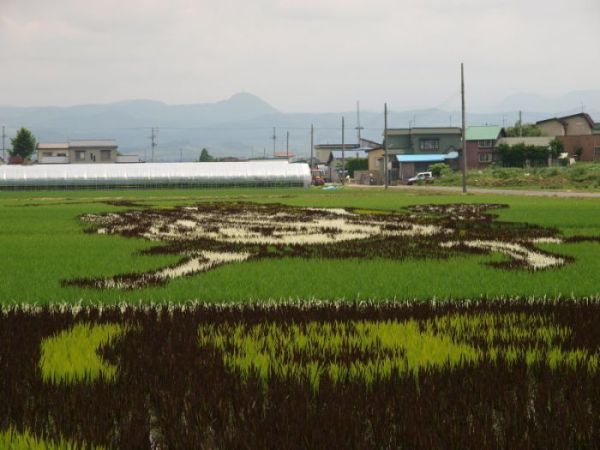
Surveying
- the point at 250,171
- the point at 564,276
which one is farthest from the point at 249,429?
the point at 250,171

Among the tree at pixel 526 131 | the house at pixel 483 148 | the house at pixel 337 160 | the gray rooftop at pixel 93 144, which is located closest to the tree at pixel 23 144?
the gray rooftop at pixel 93 144

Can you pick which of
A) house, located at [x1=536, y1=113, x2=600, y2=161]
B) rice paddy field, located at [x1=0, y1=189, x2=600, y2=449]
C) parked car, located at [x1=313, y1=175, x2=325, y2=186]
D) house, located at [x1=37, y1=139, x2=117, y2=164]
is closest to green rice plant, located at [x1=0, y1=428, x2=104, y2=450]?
rice paddy field, located at [x1=0, y1=189, x2=600, y2=449]

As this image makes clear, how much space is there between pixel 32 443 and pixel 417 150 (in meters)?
117

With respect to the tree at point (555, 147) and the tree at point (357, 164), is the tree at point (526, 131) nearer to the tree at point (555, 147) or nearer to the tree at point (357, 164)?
the tree at point (555, 147)

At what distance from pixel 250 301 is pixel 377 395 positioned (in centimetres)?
→ 424

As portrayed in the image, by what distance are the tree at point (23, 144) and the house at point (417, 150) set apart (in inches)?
2399

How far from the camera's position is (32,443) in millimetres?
3467

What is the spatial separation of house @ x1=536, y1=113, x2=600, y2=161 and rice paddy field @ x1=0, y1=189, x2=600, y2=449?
310 feet

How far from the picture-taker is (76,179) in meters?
77.8

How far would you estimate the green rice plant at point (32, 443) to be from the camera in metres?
3.42

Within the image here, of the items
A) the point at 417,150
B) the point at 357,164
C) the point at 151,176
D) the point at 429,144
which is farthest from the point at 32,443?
the point at 357,164

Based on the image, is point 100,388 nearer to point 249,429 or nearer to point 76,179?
point 249,429

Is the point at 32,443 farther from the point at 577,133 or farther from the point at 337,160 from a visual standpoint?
the point at 337,160

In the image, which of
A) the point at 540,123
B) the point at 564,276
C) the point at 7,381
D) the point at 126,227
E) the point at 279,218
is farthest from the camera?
the point at 540,123
